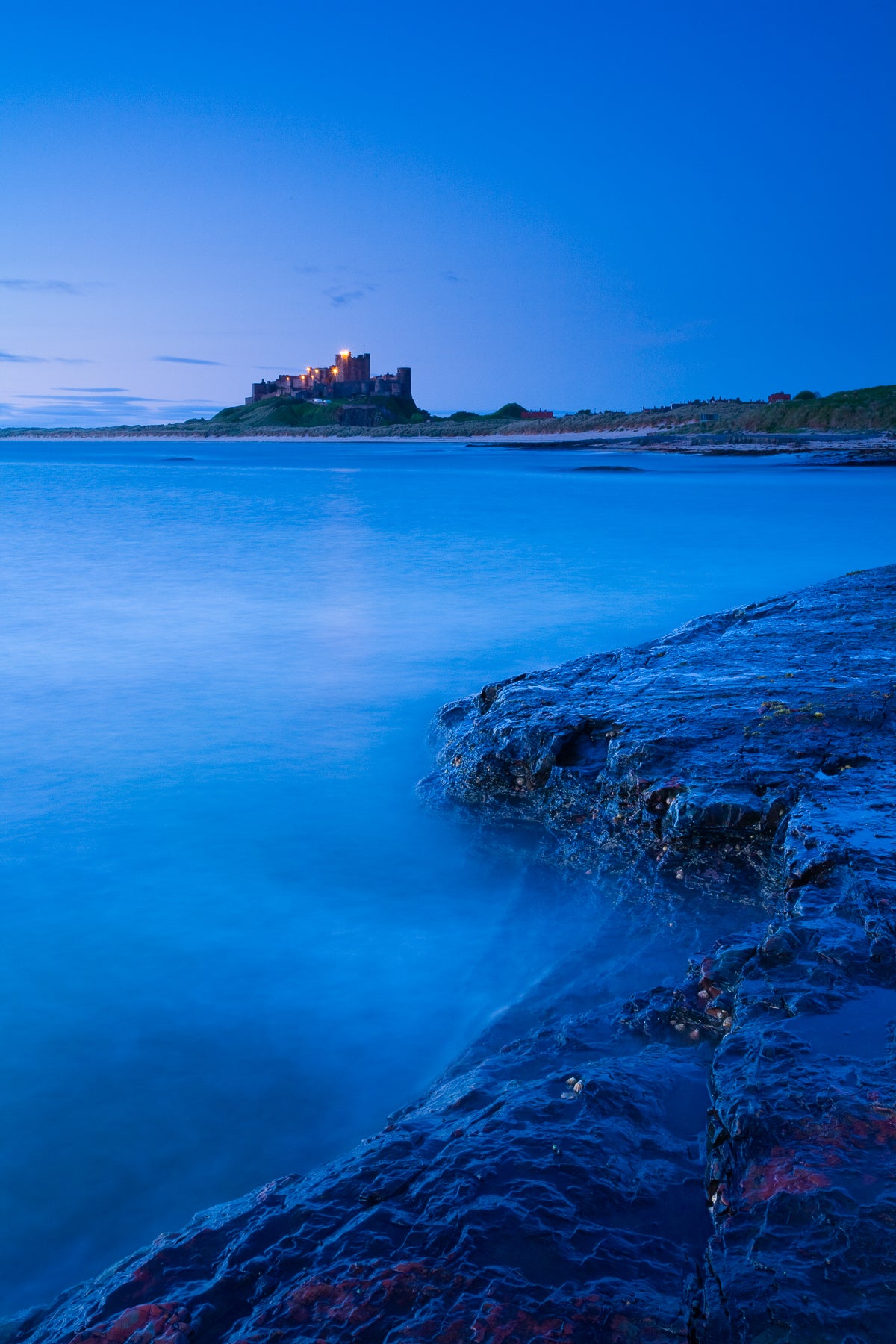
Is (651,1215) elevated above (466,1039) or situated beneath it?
elevated above

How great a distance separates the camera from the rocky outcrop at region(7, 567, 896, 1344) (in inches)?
53.4

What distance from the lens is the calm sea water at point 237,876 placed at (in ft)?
7.92

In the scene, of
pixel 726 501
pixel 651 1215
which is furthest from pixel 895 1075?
pixel 726 501

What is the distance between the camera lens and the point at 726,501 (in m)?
23.7

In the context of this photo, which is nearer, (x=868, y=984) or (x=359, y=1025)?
(x=868, y=984)

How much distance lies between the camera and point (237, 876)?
3871 millimetres

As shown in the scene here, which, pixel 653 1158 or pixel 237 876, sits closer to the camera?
pixel 653 1158

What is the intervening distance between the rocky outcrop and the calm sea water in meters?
0.36

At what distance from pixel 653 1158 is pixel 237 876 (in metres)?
2.53

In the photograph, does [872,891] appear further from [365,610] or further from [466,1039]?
[365,610]

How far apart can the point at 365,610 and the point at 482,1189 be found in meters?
8.07

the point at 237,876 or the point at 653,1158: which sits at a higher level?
the point at 653,1158

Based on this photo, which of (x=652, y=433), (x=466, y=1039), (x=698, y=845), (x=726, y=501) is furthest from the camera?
(x=652, y=433)

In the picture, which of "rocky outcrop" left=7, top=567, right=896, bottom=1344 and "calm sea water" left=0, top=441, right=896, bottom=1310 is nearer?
"rocky outcrop" left=7, top=567, right=896, bottom=1344
